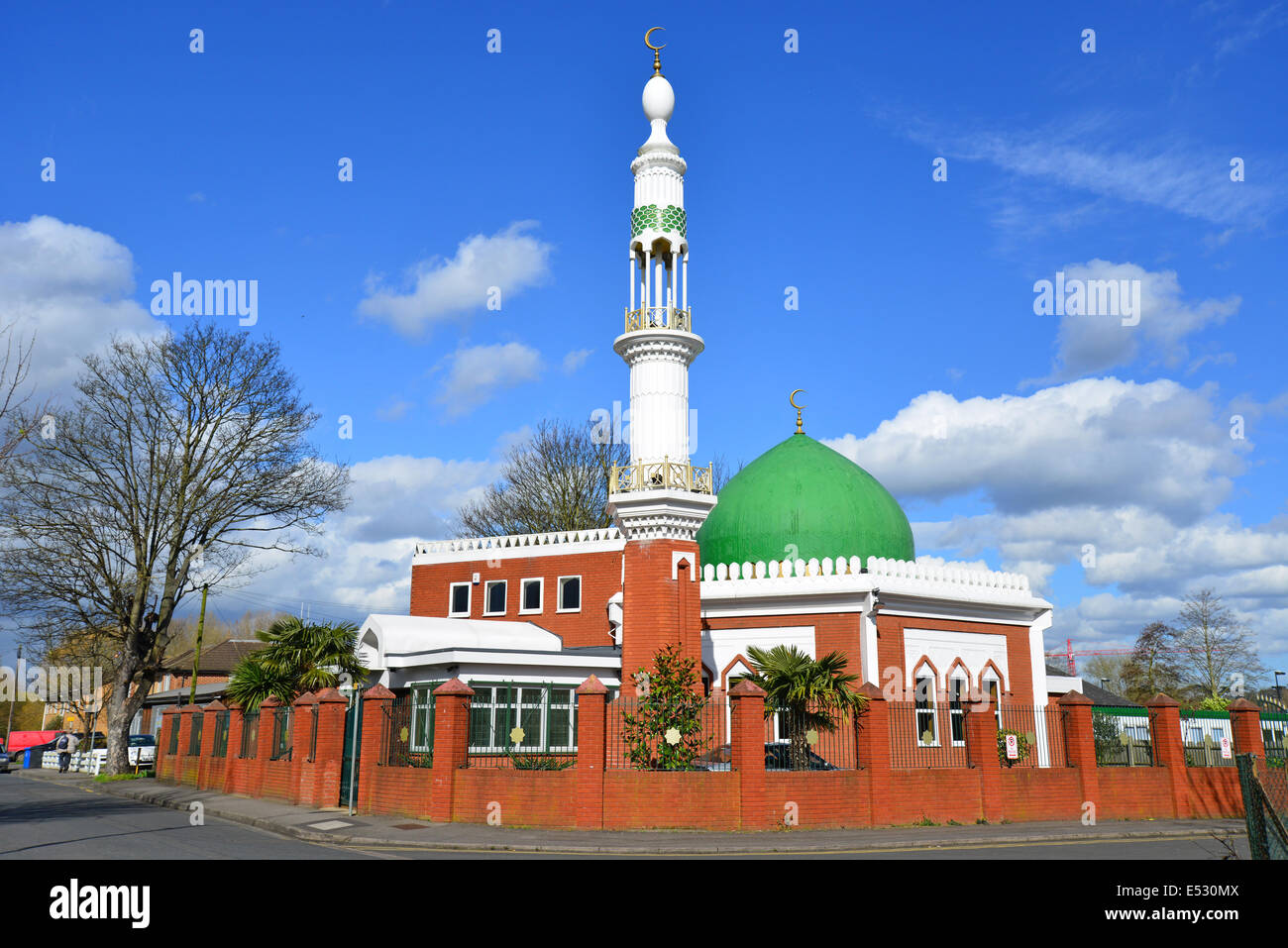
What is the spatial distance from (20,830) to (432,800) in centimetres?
801

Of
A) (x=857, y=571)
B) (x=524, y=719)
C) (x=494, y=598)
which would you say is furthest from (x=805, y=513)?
(x=494, y=598)

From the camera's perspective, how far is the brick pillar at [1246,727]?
22922 millimetres

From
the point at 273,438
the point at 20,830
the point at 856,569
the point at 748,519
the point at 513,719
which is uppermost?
the point at 273,438

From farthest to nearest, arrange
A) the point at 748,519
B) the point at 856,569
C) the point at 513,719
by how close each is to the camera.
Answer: the point at 748,519
the point at 856,569
the point at 513,719

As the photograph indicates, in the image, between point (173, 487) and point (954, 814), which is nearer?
point (954, 814)

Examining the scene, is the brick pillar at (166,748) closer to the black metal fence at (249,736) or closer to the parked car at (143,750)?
the parked car at (143,750)

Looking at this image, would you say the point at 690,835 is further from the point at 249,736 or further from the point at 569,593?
the point at 569,593

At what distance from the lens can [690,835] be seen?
17.6m

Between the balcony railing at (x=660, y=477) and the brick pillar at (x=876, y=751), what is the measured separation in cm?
678

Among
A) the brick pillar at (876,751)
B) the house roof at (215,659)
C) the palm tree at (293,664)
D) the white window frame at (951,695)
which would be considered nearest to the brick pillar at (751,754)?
the brick pillar at (876,751)

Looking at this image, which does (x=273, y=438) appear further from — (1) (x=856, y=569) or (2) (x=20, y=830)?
(1) (x=856, y=569)

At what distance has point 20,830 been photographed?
755 inches
